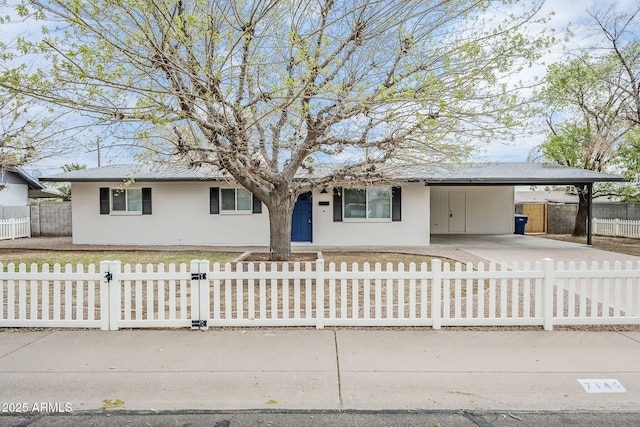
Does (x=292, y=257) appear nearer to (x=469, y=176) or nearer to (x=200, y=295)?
(x=200, y=295)

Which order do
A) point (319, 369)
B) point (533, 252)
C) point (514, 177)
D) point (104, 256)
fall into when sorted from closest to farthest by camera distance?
point (319, 369) → point (104, 256) → point (533, 252) → point (514, 177)

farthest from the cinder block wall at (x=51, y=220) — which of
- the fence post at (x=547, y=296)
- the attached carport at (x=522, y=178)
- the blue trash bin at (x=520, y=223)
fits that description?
the blue trash bin at (x=520, y=223)

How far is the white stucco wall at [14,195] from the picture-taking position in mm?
21841

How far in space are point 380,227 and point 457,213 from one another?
6.86 metres

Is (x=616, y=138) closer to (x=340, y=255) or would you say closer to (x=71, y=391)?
(x=340, y=255)

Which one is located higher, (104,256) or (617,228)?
(617,228)

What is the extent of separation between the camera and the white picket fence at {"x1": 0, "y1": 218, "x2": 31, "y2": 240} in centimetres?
1619

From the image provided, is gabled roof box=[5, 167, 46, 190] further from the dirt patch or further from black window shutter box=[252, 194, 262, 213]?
the dirt patch

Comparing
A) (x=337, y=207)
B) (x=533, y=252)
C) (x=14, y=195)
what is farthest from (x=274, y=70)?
(x=14, y=195)

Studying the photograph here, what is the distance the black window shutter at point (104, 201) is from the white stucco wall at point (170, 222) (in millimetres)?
142

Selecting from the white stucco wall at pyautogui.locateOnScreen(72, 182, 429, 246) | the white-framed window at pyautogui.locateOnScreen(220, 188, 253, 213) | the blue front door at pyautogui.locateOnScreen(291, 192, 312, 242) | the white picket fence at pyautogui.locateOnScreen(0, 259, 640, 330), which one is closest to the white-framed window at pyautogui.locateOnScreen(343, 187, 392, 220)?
the white stucco wall at pyautogui.locateOnScreen(72, 182, 429, 246)

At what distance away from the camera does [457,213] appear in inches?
756

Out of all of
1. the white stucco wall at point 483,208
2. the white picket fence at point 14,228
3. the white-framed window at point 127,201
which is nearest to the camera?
the white-framed window at point 127,201

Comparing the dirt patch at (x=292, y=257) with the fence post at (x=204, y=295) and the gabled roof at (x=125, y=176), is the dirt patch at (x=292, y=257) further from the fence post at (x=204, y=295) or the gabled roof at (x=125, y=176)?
the gabled roof at (x=125, y=176)
